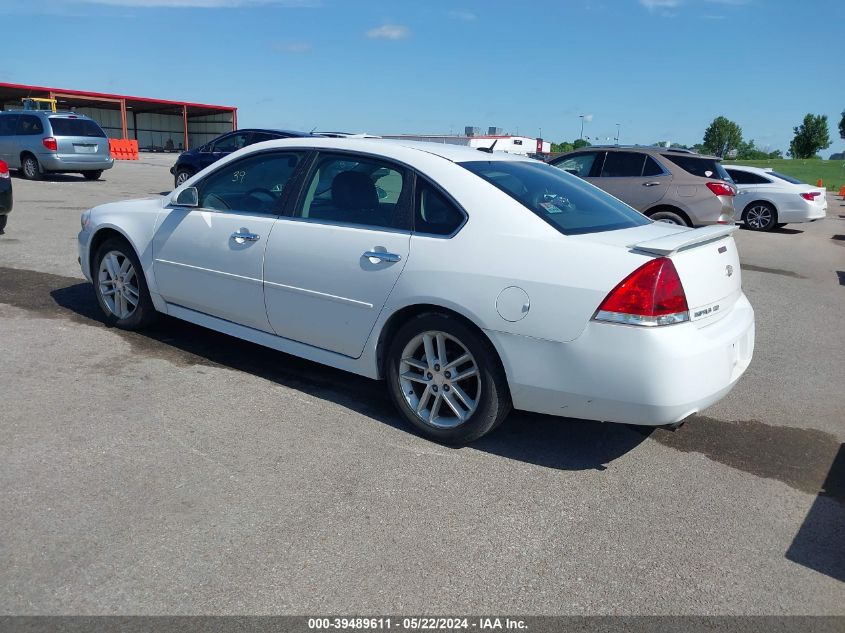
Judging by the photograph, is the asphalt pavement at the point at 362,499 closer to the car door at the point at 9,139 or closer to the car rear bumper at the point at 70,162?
the car rear bumper at the point at 70,162

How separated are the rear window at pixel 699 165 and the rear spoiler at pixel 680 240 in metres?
8.25

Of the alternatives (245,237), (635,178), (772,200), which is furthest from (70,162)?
(772,200)

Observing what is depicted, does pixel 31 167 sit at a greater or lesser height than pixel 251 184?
lesser

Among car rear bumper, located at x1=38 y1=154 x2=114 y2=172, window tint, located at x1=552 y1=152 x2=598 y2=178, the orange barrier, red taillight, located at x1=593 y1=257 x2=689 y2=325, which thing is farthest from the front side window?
the orange barrier

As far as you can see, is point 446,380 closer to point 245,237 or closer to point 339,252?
point 339,252

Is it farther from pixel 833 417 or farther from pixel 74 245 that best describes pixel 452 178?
pixel 74 245

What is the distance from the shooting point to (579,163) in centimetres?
1281

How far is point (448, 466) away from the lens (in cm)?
384

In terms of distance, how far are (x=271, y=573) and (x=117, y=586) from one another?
0.56 metres

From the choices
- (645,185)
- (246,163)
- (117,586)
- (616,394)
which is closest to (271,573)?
(117,586)

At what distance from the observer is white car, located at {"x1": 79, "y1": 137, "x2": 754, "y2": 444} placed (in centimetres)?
354

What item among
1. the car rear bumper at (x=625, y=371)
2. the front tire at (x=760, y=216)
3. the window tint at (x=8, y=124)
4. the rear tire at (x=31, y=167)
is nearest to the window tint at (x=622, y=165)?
the front tire at (x=760, y=216)

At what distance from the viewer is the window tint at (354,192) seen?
4.33m

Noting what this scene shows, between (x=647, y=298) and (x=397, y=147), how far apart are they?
1.86 meters
